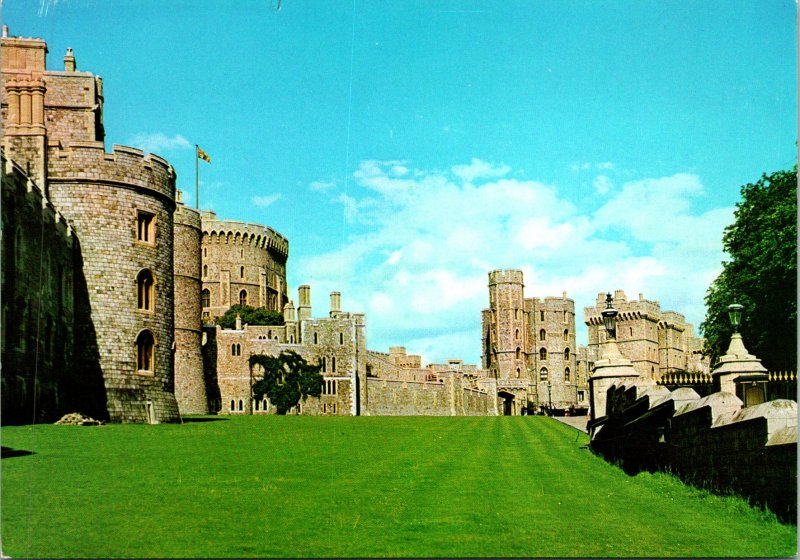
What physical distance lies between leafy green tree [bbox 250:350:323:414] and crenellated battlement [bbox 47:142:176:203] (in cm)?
3817

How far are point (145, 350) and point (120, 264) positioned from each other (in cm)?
282

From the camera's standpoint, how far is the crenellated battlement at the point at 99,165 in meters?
25.9

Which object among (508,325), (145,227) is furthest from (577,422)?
(508,325)

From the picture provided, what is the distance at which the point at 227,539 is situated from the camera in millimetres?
8547

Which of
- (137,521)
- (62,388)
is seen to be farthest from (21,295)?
(137,521)

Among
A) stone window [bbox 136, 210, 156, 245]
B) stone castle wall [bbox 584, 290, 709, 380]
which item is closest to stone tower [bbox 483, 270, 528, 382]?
stone castle wall [bbox 584, 290, 709, 380]

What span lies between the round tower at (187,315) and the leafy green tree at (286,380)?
8.79m

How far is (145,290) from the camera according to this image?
90.1ft

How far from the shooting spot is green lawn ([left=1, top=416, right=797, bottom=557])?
856 cm

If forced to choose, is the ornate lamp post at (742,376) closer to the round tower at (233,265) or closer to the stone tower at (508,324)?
the round tower at (233,265)

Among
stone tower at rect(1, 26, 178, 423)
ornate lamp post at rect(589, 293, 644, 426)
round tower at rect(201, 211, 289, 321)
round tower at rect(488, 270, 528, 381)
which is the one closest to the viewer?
ornate lamp post at rect(589, 293, 644, 426)

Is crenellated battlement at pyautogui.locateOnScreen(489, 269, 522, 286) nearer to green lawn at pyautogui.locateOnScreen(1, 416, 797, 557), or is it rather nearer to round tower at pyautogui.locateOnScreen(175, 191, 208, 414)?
round tower at pyautogui.locateOnScreen(175, 191, 208, 414)

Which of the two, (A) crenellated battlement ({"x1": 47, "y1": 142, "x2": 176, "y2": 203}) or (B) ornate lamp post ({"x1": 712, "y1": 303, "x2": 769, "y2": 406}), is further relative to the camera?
(A) crenellated battlement ({"x1": 47, "y1": 142, "x2": 176, "y2": 203})

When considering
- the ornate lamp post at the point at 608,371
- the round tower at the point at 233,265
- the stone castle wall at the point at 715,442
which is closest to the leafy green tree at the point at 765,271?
the ornate lamp post at the point at 608,371
